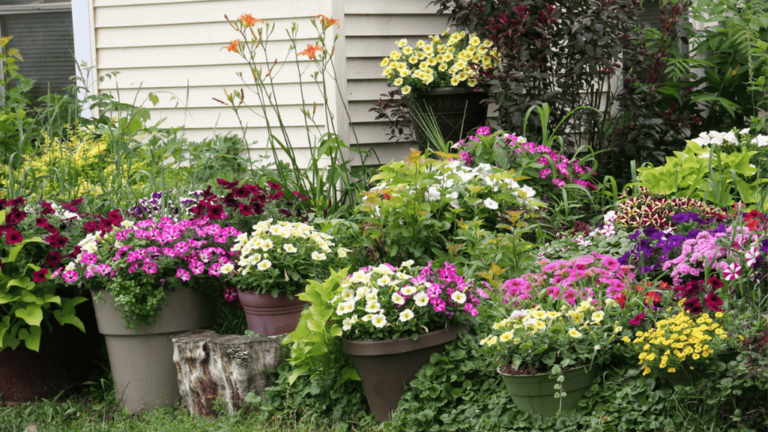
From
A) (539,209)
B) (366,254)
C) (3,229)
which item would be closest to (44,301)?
(3,229)

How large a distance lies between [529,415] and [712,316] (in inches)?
28.0

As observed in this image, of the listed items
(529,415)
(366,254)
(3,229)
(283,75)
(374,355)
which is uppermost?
(283,75)

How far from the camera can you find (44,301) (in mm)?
2896

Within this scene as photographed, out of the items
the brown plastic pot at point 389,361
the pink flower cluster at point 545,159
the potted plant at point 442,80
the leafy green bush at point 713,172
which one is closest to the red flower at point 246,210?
the brown plastic pot at point 389,361

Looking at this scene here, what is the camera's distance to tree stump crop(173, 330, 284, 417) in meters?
2.71

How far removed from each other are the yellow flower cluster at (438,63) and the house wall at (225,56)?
0.29 metres

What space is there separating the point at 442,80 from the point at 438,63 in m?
0.12

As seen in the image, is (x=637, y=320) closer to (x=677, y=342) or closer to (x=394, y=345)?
(x=677, y=342)

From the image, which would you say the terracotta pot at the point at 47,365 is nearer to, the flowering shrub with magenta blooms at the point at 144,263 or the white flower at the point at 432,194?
the flowering shrub with magenta blooms at the point at 144,263

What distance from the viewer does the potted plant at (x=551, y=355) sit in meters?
2.05

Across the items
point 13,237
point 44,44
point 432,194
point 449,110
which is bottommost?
point 13,237

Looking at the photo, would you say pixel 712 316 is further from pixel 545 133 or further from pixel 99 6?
pixel 99 6

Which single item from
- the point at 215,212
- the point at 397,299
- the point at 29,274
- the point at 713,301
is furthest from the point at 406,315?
the point at 29,274

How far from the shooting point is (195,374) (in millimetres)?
2793
